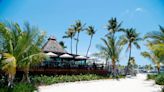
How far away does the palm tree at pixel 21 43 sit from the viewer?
1836cm

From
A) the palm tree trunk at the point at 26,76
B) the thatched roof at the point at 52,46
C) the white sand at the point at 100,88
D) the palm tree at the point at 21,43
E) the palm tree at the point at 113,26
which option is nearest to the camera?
the palm tree at the point at 21,43

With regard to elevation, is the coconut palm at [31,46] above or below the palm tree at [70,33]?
below

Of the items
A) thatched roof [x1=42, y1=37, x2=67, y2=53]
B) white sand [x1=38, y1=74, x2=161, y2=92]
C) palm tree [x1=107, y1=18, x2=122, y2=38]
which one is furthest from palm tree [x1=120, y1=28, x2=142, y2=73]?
white sand [x1=38, y1=74, x2=161, y2=92]

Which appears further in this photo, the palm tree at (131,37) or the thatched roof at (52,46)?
the palm tree at (131,37)

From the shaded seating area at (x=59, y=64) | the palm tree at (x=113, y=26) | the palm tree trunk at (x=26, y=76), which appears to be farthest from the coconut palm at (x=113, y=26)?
the palm tree trunk at (x=26, y=76)

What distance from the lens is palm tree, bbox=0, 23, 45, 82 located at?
18.4 meters

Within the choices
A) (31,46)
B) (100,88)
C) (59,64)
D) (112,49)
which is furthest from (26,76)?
(112,49)

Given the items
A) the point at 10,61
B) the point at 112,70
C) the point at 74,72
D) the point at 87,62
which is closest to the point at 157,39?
the point at 10,61

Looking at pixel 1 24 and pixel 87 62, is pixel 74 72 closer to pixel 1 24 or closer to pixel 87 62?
pixel 87 62

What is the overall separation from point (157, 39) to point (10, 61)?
35.9 ft

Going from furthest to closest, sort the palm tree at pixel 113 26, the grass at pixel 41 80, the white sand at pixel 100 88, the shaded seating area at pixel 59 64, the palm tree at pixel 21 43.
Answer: the palm tree at pixel 113 26
the shaded seating area at pixel 59 64
the white sand at pixel 100 88
the palm tree at pixel 21 43
the grass at pixel 41 80

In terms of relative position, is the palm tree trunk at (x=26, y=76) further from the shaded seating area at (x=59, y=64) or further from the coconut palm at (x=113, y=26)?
the coconut palm at (x=113, y=26)

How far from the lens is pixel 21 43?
1839 centimetres

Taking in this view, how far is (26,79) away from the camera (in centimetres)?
2336
